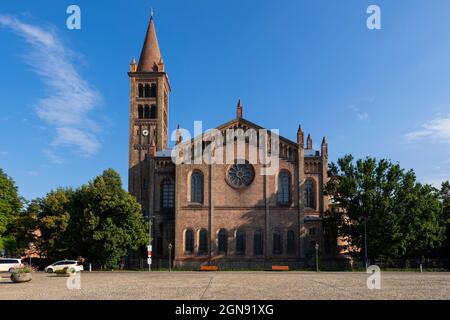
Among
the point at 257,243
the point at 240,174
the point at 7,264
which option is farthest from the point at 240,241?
the point at 7,264

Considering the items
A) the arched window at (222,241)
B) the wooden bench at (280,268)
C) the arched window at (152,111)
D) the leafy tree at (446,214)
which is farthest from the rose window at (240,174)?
the leafy tree at (446,214)

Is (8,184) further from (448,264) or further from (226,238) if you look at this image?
(448,264)

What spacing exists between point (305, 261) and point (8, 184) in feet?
128

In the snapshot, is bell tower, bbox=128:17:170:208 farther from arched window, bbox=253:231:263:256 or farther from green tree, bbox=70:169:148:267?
arched window, bbox=253:231:263:256

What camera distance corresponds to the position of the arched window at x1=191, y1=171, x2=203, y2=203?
201ft

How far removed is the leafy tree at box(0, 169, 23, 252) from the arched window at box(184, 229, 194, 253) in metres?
21.7

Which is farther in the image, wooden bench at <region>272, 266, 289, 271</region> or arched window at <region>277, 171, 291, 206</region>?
arched window at <region>277, 171, 291, 206</region>

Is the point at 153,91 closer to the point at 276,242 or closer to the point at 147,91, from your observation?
the point at 147,91

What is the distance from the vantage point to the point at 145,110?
70125mm

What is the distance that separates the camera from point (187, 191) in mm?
60969

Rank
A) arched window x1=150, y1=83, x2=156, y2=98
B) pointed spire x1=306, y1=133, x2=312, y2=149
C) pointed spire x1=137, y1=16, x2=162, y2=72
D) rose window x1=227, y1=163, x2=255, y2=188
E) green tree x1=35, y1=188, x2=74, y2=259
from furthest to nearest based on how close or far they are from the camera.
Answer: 1. pointed spire x1=137, y1=16, x2=162, y2=72
2. arched window x1=150, y1=83, x2=156, y2=98
3. pointed spire x1=306, y1=133, x2=312, y2=149
4. rose window x1=227, y1=163, x2=255, y2=188
5. green tree x1=35, y1=188, x2=74, y2=259

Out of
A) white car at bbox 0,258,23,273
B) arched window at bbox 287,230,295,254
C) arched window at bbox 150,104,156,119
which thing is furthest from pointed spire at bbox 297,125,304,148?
white car at bbox 0,258,23,273
